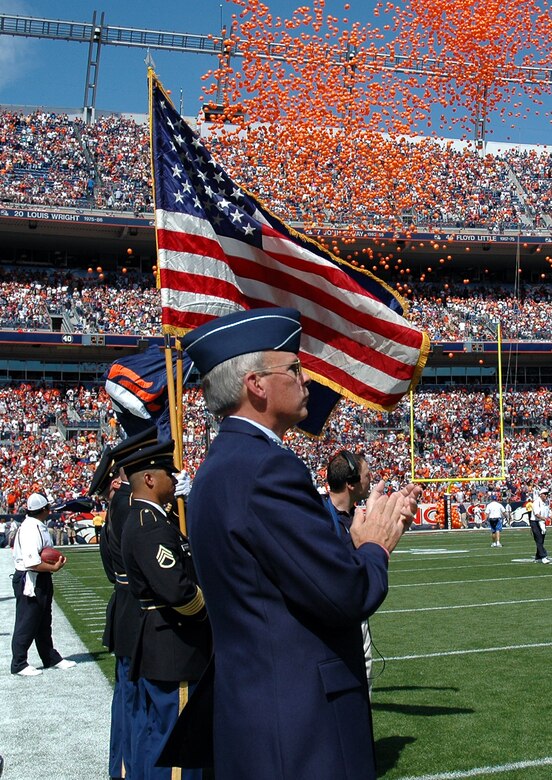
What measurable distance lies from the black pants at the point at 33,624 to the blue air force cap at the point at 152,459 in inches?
191

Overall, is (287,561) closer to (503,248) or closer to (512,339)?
(512,339)

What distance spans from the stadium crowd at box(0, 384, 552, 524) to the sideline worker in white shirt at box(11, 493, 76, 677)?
2102cm

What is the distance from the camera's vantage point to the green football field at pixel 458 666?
229 inches

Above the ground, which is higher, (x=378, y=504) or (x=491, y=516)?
(x=378, y=504)

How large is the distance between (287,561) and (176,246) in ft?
11.7

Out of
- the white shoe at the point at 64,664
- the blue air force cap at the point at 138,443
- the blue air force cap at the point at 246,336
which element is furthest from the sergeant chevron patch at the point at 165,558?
the white shoe at the point at 64,664

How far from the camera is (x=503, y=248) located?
153 ft

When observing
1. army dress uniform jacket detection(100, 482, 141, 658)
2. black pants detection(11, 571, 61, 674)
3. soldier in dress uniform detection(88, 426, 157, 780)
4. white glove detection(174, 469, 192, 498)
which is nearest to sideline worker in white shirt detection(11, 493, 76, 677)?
black pants detection(11, 571, 61, 674)

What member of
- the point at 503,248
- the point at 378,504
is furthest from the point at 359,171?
the point at 378,504

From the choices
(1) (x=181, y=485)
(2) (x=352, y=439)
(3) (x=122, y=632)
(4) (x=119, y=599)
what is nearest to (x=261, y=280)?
(1) (x=181, y=485)

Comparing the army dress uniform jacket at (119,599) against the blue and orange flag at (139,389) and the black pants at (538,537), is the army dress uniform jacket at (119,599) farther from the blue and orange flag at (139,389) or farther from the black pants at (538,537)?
the black pants at (538,537)

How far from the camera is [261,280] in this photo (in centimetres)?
583

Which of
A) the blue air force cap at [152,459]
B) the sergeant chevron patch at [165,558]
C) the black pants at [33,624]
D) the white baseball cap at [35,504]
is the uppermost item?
the blue air force cap at [152,459]

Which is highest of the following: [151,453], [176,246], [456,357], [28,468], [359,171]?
[359,171]
